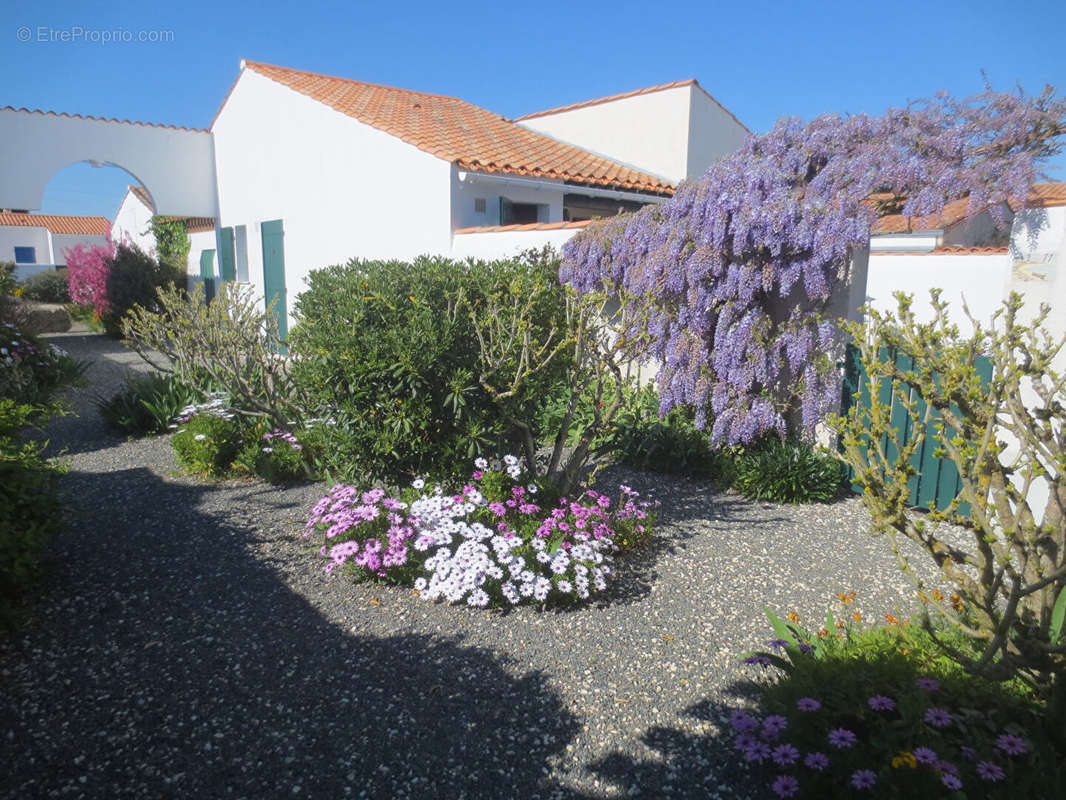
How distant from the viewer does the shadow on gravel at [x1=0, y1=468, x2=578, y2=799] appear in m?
2.36

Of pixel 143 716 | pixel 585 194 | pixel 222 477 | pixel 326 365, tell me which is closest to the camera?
pixel 143 716

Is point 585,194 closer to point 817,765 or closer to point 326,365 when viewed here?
point 326,365

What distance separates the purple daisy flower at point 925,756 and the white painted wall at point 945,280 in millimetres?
7007

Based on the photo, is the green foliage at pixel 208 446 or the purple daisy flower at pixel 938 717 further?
the green foliage at pixel 208 446

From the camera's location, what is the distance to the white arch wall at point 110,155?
1248 centimetres

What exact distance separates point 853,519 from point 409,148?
7.42m

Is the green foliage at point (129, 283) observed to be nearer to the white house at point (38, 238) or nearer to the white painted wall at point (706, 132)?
the white painted wall at point (706, 132)

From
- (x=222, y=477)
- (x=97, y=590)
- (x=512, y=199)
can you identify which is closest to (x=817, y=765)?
(x=97, y=590)

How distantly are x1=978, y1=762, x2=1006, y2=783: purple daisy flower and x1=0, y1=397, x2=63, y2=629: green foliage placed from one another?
4.03 meters

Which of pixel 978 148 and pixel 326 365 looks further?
pixel 978 148

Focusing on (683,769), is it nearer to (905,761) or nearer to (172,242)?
(905,761)

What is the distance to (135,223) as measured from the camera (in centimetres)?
2106

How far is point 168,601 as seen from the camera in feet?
11.8

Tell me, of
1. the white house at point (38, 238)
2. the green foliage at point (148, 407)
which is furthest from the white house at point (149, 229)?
the white house at point (38, 238)
